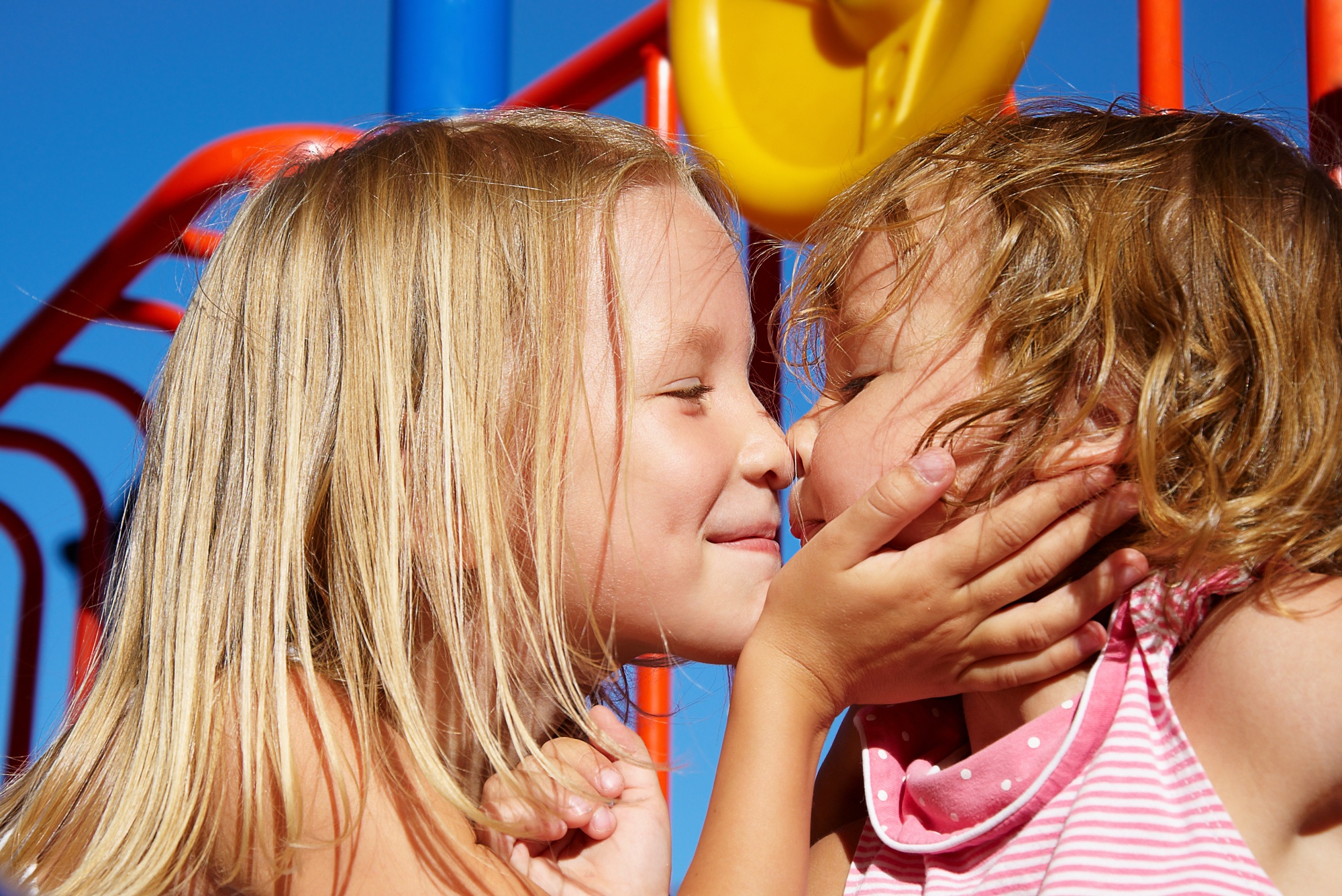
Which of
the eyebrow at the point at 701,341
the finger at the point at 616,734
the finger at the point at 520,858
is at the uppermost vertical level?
the eyebrow at the point at 701,341

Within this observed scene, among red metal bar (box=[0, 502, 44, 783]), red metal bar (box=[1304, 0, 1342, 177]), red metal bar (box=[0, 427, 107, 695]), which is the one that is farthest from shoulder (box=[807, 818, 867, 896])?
red metal bar (box=[0, 502, 44, 783])

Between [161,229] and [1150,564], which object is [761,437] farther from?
[161,229]

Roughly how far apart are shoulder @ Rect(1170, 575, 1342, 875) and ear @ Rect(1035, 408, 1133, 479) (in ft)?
0.52

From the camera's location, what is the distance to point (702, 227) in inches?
49.3

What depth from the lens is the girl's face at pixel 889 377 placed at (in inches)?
40.2

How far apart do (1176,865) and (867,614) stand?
31cm

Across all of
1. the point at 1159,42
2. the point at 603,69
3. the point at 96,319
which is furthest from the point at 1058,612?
the point at 96,319

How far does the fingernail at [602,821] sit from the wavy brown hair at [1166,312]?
473mm

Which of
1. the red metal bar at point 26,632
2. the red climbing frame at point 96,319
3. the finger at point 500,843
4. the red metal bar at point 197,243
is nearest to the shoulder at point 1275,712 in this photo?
the finger at point 500,843

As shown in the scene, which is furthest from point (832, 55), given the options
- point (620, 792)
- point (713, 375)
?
point (620, 792)

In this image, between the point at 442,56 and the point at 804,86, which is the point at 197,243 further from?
the point at 804,86

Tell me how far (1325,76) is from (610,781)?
3.49 ft

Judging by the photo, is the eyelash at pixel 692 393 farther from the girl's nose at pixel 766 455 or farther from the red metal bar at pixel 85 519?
the red metal bar at pixel 85 519

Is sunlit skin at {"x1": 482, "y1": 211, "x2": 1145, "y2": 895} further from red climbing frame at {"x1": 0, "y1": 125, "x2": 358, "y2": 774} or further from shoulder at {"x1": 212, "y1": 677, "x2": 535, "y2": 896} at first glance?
red climbing frame at {"x1": 0, "y1": 125, "x2": 358, "y2": 774}
